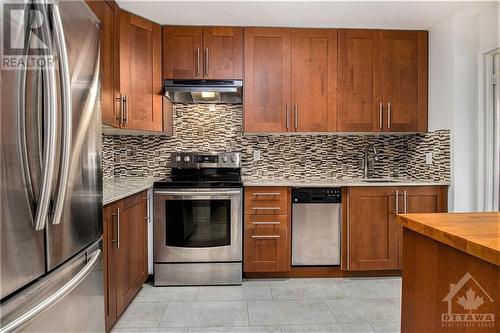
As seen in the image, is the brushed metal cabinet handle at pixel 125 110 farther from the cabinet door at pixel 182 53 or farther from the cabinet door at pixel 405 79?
the cabinet door at pixel 405 79

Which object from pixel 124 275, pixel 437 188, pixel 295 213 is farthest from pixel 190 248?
pixel 437 188

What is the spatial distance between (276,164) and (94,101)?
2.05m

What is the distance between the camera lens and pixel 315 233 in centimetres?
265

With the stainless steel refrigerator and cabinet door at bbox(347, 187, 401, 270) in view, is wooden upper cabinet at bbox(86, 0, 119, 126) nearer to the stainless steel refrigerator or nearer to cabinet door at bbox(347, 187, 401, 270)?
the stainless steel refrigerator

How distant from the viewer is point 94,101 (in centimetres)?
138

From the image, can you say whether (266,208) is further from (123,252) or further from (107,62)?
(107,62)

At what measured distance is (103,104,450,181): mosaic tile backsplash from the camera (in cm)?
306

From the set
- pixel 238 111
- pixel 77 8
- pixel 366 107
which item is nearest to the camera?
pixel 77 8

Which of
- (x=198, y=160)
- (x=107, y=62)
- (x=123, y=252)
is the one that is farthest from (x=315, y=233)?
(x=107, y=62)

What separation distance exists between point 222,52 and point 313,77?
88cm

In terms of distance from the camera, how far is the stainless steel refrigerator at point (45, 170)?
847 millimetres

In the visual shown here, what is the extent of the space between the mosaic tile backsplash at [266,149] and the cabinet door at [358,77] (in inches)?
15.5

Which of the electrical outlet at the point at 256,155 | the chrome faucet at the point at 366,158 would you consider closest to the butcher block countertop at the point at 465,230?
the chrome faucet at the point at 366,158

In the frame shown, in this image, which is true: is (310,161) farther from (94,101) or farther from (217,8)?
(94,101)
